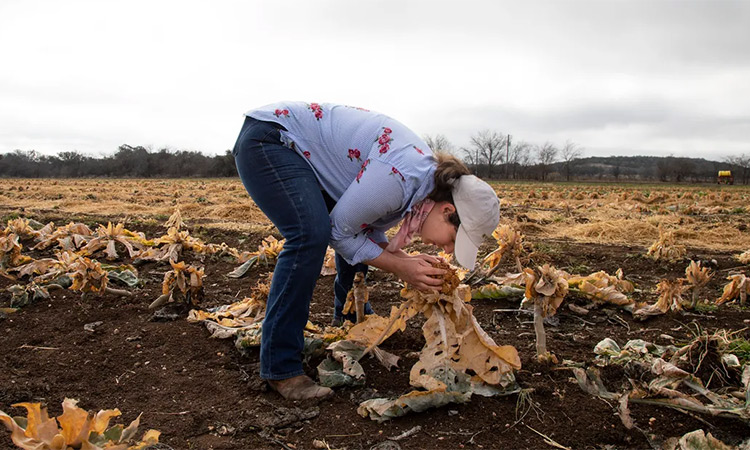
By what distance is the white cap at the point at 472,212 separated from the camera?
198 centimetres

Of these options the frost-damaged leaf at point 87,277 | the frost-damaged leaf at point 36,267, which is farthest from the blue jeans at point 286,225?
the frost-damaged leaf at point 36,267

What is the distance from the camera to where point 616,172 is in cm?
6019

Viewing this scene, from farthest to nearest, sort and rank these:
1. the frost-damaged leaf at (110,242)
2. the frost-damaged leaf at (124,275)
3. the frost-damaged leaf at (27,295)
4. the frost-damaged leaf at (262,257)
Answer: the frost-damaged leaf at (110,242) < the frost-damaged leaf at (262,257) < the frost-damaged leaf at (124,275) < the frost-damaged leaf at (27,295)

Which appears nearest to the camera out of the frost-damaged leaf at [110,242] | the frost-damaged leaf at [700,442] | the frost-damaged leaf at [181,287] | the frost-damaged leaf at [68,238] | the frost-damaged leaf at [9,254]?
the frost-damaged leaf at [700,442]

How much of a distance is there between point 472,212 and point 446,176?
0.17 meters

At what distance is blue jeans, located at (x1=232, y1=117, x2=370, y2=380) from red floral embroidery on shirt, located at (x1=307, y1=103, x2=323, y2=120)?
187 mm

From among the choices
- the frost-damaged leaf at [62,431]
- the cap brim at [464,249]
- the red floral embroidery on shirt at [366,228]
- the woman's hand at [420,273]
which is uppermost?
the red floral embroidery on shirt at [366,228]

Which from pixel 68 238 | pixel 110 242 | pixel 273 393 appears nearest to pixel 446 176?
pixel 273 393

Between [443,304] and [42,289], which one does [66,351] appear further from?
[443,304]

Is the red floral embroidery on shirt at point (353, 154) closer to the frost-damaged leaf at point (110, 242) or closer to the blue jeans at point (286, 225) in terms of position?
the blue jeans at point (286, 225)

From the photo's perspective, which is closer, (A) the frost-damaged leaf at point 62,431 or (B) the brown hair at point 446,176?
(A) the frost-damaged leaf at point 62,431

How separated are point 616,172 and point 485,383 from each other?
64362 millimetres

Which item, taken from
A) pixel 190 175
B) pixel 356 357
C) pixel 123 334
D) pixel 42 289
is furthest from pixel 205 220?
pixel 190 175

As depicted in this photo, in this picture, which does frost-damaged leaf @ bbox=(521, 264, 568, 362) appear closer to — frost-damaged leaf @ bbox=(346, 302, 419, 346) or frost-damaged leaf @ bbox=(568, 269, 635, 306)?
frost-damaged leaf @ bbox=(346, 302, 419, 346)
